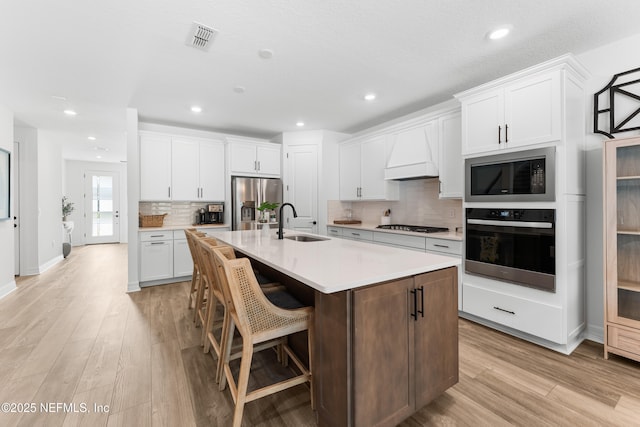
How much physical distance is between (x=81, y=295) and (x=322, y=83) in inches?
165

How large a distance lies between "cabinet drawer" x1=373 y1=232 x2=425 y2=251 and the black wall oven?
585 mm

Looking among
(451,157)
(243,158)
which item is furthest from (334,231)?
(451,157)

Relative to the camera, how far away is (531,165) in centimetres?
252

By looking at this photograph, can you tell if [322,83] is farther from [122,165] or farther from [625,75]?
[122,165]

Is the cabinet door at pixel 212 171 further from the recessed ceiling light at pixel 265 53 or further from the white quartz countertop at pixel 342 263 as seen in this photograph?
the white quartz countertop at pixel 342 263

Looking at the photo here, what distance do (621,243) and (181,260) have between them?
5094 mm

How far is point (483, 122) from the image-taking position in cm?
284

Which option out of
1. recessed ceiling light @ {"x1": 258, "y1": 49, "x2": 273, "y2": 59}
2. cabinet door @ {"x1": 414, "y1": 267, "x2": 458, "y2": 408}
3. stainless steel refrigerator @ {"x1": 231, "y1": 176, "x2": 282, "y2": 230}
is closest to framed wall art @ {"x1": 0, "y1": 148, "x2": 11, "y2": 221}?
stainless steel refrigerator @ {"x1": 231, "y1": 176, "x2": 282, "y2": 230}

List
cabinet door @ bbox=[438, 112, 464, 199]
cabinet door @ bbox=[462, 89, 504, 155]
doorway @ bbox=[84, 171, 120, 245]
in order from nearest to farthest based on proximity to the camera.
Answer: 1. cabinet door @ bbox=[462, 89, 504, 155]
2. cabinet door @ bbox=[438, 112, 464, 199]
3. doorway @ bbox=[84, 171, 120, 245]

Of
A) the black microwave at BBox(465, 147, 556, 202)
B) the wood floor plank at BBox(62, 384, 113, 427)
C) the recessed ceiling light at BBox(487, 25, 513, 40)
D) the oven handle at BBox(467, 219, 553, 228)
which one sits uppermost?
the recessed ceiling light at BBox(487, 25, 513, 40)

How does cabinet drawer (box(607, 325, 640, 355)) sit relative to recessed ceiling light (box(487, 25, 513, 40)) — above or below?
below

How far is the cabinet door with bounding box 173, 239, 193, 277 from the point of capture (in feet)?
14.9

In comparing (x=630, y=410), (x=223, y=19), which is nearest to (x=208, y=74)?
(x=223, y=19)

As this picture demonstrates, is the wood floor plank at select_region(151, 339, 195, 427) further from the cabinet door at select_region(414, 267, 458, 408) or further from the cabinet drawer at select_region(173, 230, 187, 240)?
the cabinet drawer at select_region(173, 230, 187, 240)
